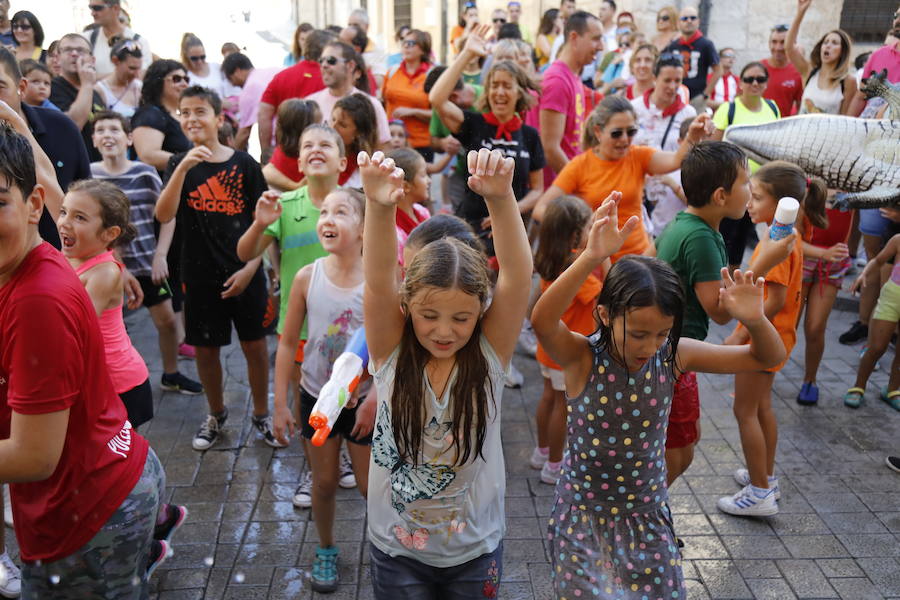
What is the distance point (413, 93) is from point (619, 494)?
6.07 metres

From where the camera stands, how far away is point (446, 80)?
553 cm

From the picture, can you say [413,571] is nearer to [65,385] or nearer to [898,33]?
[65,385]

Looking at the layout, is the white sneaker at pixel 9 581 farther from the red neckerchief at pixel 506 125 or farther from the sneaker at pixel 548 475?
the red neckerchief at pixel 506 125

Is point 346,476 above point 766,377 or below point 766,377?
below

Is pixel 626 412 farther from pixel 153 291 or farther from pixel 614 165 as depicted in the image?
pixel 153 291

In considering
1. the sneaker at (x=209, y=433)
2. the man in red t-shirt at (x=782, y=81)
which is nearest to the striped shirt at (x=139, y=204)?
the sneaker at (x=209, y=433)

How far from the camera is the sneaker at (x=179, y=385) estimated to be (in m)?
5.27

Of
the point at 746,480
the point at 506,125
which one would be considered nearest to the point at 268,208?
the point at 506,125

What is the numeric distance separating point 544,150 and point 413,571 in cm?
403

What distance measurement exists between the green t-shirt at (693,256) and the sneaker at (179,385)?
134 inches

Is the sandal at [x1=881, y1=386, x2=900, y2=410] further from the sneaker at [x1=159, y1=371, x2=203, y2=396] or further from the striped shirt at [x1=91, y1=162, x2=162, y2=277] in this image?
the striped shirt at [x1=91, y1=162, x2=162, y2=277]

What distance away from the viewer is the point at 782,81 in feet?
28.5

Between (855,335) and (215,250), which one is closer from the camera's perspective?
(215,250)

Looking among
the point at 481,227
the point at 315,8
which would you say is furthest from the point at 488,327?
the point at 315,8
